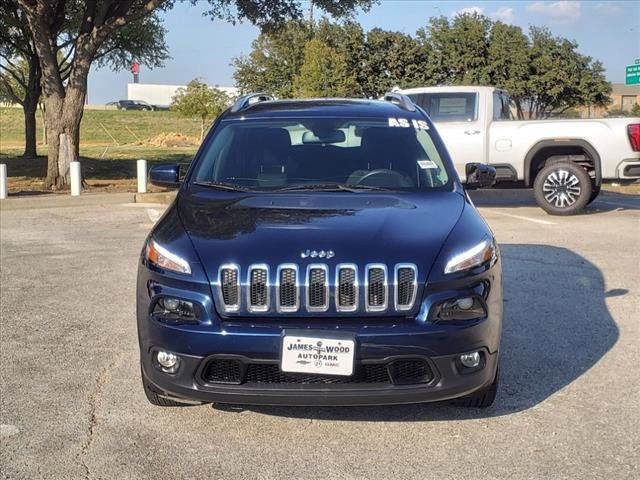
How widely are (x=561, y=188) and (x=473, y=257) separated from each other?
9.18m

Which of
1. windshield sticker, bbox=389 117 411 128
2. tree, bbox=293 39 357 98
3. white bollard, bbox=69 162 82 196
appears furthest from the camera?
tree, bbox=293 39 357 98

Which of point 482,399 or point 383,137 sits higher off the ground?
point 383,137

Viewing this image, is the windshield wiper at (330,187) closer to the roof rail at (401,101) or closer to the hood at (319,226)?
the hood at (319,226)

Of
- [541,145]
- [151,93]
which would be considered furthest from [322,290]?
[151,93]

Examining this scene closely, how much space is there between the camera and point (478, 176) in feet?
18.2

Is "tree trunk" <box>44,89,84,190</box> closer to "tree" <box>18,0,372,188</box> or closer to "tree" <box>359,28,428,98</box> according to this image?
"tree" <box>18,0,372,188</box>

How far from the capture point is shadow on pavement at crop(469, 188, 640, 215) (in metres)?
13.8

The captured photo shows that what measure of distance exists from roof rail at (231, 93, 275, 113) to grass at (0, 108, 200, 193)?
38.8ft

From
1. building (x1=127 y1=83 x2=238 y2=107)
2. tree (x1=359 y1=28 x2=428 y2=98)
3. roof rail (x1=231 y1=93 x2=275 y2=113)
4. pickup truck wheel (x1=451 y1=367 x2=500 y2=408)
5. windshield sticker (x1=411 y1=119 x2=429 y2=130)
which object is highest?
building (x1=127 y1=83 x2=238 y2=107)

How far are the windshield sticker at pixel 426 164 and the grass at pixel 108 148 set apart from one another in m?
13.3

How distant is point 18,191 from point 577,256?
1200cm

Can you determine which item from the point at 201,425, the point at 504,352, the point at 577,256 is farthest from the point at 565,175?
the point at 201,425

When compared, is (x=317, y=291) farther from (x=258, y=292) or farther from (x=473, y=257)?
(x=473, y=257)

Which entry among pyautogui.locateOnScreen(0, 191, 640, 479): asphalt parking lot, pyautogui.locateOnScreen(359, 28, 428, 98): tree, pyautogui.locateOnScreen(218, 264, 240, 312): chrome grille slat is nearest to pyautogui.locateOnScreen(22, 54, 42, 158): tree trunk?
pyautogui.locateOnScreen(359, 28, 428, 98): tree
